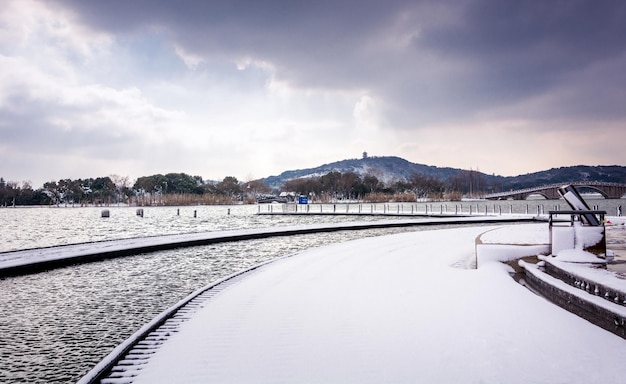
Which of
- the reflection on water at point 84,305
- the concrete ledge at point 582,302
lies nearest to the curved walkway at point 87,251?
the reflection on water at point 84,305

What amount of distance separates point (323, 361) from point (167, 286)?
6892mm

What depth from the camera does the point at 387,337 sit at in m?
5.25

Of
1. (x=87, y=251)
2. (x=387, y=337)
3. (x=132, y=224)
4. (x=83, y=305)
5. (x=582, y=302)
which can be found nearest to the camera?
(x=387, y=337)

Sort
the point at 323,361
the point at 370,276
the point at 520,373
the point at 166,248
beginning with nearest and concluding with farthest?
the point at 520,373, the point at 323,361, the point at 370,276, the point at 166,248

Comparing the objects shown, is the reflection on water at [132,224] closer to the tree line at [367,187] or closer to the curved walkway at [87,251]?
the curved walkway at [87,251]

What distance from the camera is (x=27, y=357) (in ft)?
18.3

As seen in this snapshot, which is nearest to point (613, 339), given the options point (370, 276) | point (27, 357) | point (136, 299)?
point (370, 276)

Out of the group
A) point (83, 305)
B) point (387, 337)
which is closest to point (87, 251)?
point (83, 305)

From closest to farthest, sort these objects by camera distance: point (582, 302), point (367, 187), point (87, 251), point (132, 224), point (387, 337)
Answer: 1. point (387, 337)
2. point (582, 302)
3. point (87, 251)
4. point (132, 224)
5. point (367, 187)

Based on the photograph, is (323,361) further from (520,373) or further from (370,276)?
(370,276)

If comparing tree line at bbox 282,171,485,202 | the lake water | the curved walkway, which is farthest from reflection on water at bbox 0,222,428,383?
tree line at bbox 282,171,485,202

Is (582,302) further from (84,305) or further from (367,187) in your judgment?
(367,187)

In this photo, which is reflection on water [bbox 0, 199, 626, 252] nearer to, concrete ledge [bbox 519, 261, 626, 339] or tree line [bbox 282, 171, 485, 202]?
concrete ledge [bbox 519, 261, 626, 339]

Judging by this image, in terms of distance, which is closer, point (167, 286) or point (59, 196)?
point (167, 286)
